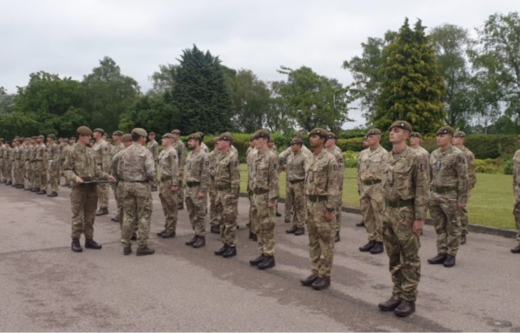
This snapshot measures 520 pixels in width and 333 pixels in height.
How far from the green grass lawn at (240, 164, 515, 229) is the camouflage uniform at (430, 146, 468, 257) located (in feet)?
9.65

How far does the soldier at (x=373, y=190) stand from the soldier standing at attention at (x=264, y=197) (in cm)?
196

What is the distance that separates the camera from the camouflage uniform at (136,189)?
8094 millimetres

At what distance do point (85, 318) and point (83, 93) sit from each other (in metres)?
64.7

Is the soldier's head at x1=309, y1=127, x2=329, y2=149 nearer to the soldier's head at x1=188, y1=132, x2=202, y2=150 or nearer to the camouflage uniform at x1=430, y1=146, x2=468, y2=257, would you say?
the camouflage uniform at x1=430, y1=146, x2=468, y2=257

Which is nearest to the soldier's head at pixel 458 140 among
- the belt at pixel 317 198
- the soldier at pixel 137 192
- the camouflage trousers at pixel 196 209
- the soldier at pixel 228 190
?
the belt at pixel 317 198

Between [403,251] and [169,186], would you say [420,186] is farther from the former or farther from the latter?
[169,186]

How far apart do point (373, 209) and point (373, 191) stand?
329 mm

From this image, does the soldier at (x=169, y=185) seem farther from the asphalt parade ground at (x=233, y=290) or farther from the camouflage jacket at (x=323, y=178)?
the camouflage jacket at (x=323, y=178)

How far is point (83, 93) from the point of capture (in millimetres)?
64625

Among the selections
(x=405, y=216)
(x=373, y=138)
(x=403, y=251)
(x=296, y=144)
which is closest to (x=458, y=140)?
(x=373, y=138)

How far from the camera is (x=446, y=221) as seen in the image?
7527mm

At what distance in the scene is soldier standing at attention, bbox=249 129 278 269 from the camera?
7258 millimetres

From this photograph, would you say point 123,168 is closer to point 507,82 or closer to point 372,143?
point 372,143

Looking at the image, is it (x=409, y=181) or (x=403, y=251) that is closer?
(x=403, y=251)
